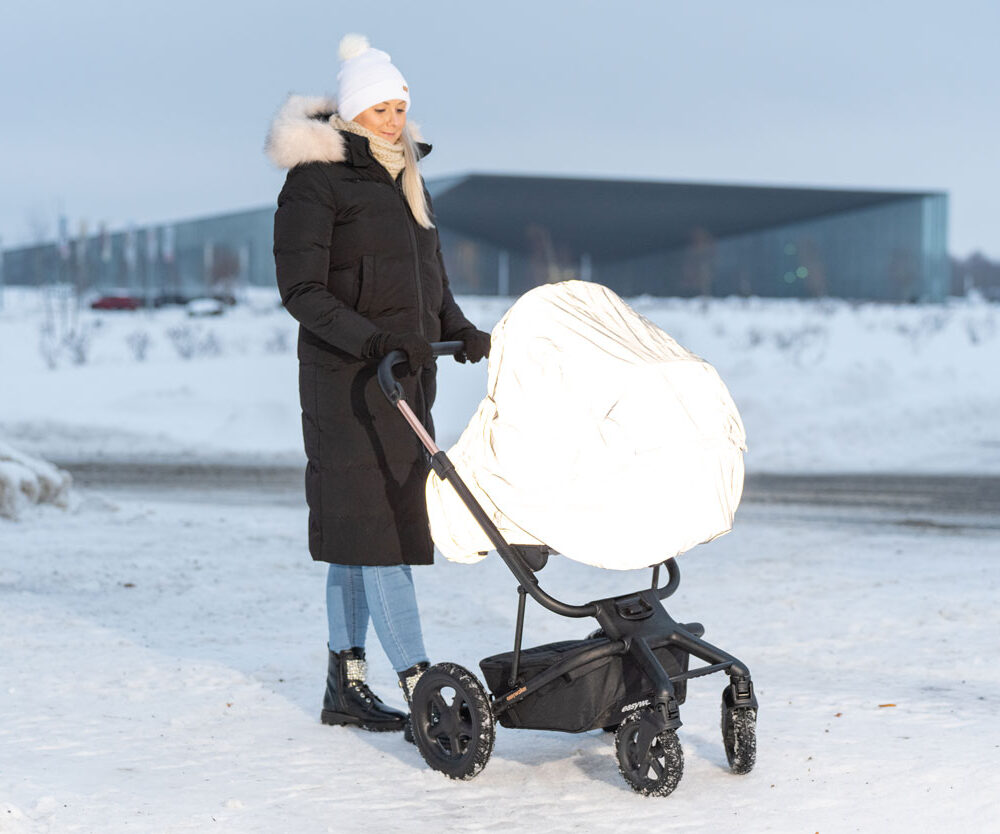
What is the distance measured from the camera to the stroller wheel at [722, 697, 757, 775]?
3959 mm

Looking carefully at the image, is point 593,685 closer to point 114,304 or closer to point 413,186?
point 413,186

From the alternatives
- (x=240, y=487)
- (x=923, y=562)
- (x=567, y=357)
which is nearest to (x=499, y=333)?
(x=567, y=357)

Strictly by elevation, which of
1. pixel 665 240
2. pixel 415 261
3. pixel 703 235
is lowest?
pixel 415 261

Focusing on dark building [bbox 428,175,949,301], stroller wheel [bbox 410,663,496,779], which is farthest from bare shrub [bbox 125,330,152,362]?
dark building [bbox 428,175,949,301]

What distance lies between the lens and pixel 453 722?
4.04 metres

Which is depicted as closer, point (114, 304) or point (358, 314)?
point (358, 314)

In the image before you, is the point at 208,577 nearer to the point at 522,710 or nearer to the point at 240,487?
the point at 522,710

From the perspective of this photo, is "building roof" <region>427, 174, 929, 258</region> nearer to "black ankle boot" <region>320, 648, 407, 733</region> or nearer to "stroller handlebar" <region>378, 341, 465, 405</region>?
"black ankle boot" <region>320, 648, 407, 733</region>

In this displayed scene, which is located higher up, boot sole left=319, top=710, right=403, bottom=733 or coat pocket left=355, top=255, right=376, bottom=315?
coat pocket left=355, top=255, right=376, bottom=315

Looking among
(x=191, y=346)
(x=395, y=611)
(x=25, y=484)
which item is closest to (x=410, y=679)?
(x=395, y=611)

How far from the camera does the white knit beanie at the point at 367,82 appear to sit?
4414 mm

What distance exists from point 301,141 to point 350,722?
6.13 feet

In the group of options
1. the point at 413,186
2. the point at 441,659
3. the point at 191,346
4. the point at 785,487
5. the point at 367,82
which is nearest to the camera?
the point at 367,82

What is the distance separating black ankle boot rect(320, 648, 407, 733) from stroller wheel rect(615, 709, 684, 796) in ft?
3.35
